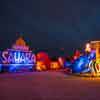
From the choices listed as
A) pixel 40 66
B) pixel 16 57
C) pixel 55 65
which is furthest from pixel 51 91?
pixel 55 65

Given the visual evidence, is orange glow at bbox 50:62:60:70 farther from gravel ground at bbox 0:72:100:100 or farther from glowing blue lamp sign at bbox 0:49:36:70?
gravel ground at bbox 0:72:100:100

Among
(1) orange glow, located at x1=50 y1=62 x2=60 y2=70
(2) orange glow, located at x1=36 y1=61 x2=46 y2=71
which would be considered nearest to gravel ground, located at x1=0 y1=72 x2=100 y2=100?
(2) orange glow, located at x1=36 y1=61 x2=46 y2=71

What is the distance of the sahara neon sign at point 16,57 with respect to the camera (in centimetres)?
7238

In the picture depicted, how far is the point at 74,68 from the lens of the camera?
5472cm

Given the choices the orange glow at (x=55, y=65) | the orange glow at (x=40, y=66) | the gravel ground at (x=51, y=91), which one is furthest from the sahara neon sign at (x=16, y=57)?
the gravel ground at (x=51, y=91)

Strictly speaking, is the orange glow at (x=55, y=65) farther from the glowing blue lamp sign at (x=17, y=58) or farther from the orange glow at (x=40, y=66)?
the glowing blue lamp sign at (x=17, y=58)

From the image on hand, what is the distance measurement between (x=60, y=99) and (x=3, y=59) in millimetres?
58964

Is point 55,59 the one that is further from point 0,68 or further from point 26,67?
point 0,68

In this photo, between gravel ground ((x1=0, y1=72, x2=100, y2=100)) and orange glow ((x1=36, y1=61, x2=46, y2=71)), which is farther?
orange glow ((x1=36, y1=61, x2=46, y2=71))

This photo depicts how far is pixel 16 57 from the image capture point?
75062 mm

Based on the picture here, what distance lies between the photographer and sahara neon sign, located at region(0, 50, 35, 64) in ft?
237

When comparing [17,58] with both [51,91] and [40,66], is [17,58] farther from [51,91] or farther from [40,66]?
[51,91]

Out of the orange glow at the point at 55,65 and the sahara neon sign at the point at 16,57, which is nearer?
the sahara neon sign at the point at 16,57

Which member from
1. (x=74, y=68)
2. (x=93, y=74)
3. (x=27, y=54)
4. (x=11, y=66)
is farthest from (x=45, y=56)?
(x=93, y=74)
